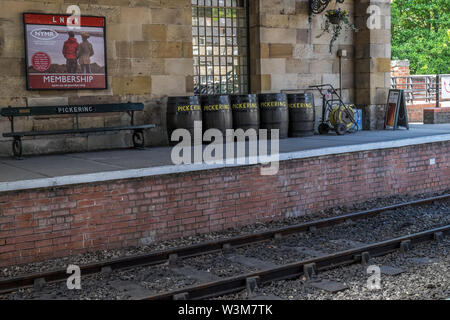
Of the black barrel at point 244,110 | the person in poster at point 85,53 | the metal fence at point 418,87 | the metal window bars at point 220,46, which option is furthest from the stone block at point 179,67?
the metal fence at point 418,87

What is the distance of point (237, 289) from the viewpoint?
6.50m

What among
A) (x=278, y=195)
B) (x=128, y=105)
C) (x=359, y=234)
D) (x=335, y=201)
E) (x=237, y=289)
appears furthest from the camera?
(x=128, y=105)

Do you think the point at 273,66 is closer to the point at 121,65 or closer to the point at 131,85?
the point at 131,85

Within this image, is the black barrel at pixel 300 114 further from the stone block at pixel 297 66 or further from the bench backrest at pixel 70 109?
the bench backrest at pixel 70 109

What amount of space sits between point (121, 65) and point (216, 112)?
2.03 m

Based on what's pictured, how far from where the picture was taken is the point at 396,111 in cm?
1505

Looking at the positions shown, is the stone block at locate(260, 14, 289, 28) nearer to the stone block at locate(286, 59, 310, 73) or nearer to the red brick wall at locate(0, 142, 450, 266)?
the stone block at locate(286, 59, 310, 73)

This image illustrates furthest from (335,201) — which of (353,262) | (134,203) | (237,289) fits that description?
(237,289)

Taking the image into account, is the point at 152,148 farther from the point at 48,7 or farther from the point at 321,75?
the point at 321,75

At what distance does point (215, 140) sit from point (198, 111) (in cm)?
66

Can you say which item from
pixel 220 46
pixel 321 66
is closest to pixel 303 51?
pixel 321 66

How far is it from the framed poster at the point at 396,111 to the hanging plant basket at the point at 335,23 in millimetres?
1866

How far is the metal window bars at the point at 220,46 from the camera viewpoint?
13.5 metres

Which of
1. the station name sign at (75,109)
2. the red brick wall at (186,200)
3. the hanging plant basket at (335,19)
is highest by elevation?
the hanging plant basket at (335,19)
